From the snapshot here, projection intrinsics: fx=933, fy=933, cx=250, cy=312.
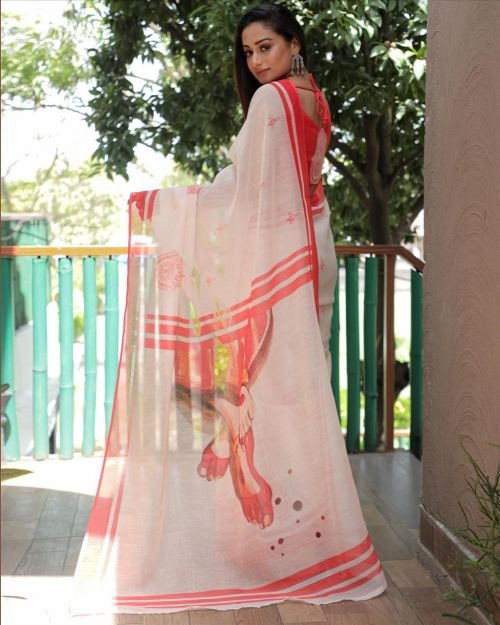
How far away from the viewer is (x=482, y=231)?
2123mm

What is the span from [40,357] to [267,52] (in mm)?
1710

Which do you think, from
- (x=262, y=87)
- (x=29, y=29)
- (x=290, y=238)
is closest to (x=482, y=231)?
(x=290, y=238)

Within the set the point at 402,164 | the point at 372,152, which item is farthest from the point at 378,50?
the point at 402,164

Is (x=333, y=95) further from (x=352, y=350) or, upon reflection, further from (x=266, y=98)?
(x=266, y=98)

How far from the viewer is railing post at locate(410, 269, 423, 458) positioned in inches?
146

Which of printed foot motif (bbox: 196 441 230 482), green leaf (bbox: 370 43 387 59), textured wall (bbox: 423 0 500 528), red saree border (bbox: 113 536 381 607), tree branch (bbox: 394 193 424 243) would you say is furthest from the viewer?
tree branch (bbox: 394 193 424 243)

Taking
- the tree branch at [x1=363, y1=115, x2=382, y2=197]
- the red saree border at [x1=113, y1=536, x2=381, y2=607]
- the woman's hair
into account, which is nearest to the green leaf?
the tree branch at [x1=363, y1=115, x2=382, y2=197]

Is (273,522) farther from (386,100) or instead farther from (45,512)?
(386,100)

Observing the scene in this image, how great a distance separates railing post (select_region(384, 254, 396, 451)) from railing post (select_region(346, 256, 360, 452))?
12 centimetres

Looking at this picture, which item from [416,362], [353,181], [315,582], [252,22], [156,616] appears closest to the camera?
[156,616]

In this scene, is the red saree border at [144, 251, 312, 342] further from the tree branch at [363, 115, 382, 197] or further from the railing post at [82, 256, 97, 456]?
the tree branch at [363, 115, 382, 197]

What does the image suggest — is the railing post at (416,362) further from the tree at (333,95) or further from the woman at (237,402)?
the woman at (237,402)

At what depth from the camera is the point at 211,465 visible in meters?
2.34

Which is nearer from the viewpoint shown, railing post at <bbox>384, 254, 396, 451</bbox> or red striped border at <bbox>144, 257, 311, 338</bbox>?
red striped border at <bbox>144, 257, 311, 338</bbox>
